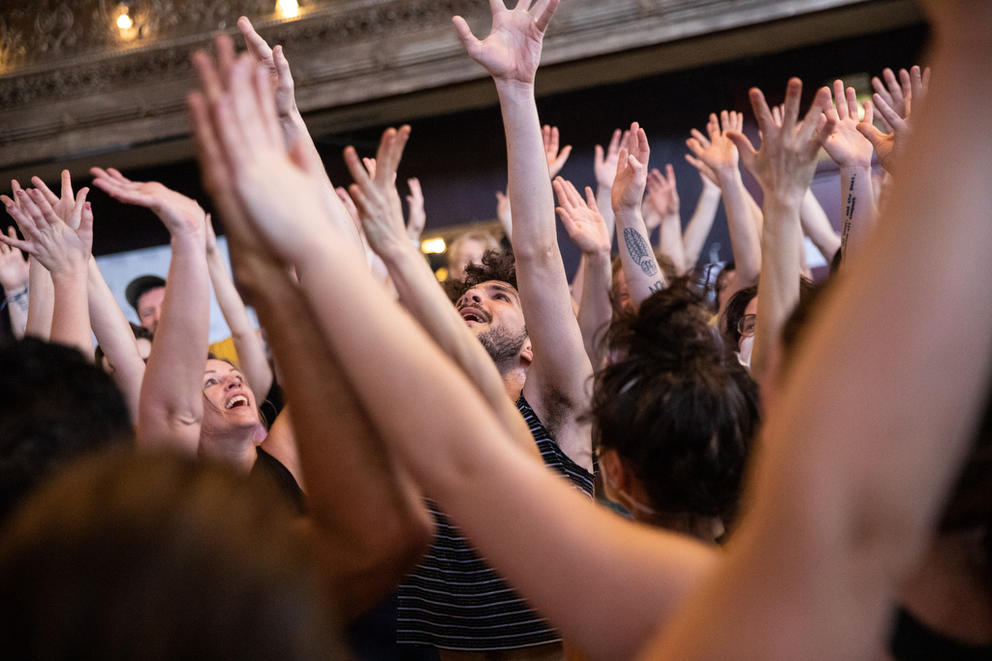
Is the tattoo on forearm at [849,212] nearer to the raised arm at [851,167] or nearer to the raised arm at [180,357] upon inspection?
the raised arm at [851,167]

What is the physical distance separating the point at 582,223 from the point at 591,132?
331 centimetres

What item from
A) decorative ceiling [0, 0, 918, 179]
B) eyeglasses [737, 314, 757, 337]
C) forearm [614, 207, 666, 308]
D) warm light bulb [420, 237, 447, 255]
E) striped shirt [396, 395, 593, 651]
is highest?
decorative ceiling [0, 0, 918, 179]

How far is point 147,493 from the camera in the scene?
500mm

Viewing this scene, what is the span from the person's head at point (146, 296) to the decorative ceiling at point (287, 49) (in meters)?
0.76

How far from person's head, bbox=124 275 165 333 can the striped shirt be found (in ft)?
8.02

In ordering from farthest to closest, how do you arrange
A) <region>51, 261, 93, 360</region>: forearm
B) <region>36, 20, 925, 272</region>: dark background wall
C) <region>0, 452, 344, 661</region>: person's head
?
1. <region>36, 20, 925, 272</region>: dark background wall
2. <region>51, 261, 93, 360</region>: forearm
3. <region>0, 452, 344, 661</region>: person's head

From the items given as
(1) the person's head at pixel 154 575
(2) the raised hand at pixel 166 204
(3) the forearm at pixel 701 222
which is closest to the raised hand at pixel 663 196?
(3) the forearm at pixel 701 222

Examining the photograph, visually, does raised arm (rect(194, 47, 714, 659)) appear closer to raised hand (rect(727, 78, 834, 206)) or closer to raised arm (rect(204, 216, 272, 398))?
raised hand (rect(727, 78, 834, 206))

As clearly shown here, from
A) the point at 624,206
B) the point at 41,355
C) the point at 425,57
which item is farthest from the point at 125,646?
the point at 425,57

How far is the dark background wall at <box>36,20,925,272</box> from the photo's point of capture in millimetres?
4945

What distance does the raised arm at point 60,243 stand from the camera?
5.60ft

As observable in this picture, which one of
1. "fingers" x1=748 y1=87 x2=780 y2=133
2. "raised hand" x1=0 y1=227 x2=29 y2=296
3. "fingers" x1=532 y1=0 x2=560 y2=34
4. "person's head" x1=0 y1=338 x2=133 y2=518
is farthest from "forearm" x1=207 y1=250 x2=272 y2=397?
"person's head" x1=0 y1=338 x2=133 y2=518

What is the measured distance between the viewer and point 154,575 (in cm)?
47

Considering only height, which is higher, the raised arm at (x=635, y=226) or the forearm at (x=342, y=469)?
the raised arm at (x=635, y=226)
